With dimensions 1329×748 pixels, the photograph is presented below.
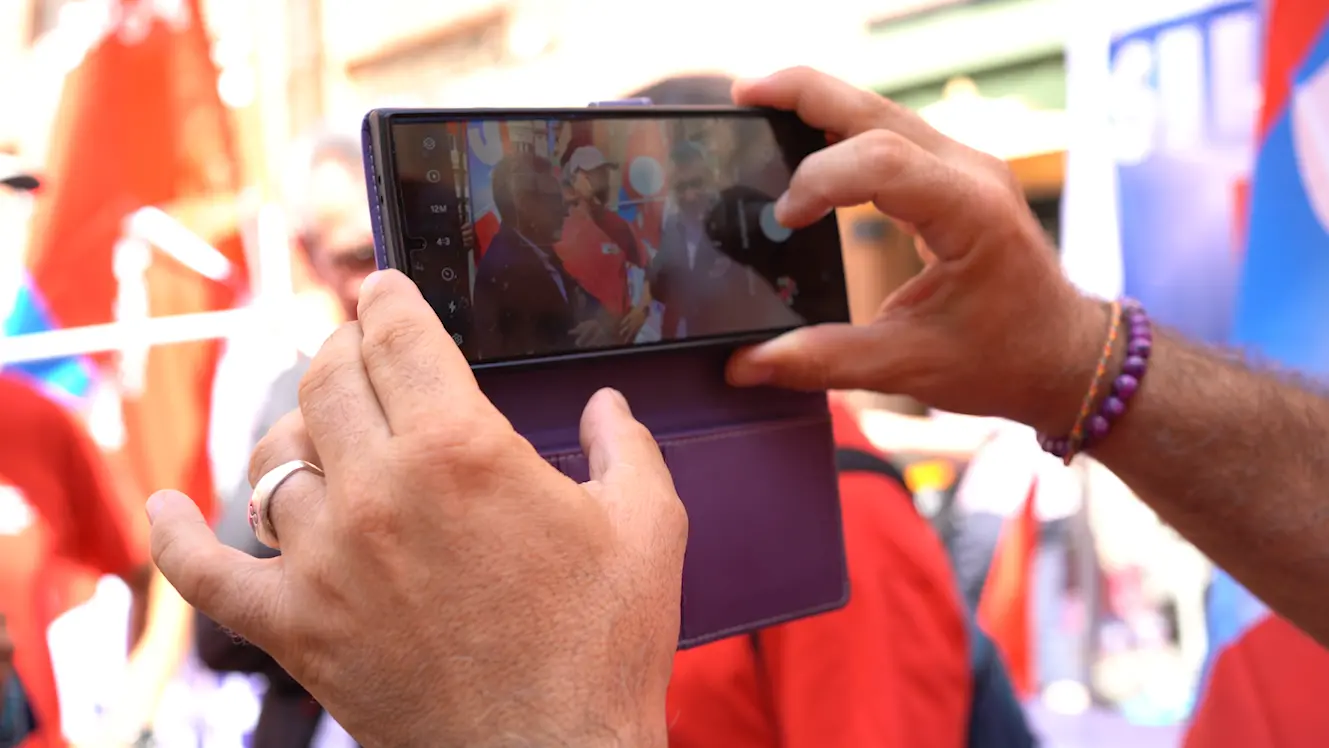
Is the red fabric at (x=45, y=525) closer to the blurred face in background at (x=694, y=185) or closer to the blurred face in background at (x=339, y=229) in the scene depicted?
the blurred face in background at (x=339, y=229)

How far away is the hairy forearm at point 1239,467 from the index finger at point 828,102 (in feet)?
0.77

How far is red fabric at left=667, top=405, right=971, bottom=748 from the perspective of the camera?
0.61 metres

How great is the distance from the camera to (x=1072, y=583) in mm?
1646

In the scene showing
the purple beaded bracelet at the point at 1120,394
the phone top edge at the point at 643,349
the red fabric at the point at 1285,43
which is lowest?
the purple beaded bracelet at the point at 1120,394

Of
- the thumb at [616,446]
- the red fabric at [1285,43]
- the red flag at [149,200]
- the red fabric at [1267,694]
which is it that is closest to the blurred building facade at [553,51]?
the red flag at [149,200]

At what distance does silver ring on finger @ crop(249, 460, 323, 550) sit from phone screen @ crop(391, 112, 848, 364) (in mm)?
100

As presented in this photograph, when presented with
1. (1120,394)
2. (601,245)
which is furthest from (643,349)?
(1120,394)

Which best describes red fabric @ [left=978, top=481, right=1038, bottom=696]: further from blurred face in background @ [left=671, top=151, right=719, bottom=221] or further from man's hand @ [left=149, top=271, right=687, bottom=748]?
man's hand @ [left=149, top=271, right=687, bottom=748]

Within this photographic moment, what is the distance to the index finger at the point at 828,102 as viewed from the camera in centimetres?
48

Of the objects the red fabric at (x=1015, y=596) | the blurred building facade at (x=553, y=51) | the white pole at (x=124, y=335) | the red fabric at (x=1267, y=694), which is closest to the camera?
the red fabric at (x=1267, y=694)

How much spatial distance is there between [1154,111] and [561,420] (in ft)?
4.58

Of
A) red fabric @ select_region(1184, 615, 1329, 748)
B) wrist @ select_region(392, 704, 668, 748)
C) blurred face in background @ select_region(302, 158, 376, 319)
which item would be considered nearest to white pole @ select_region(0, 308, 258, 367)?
blurred face in background @ select_region(302, 158, 376, 319)

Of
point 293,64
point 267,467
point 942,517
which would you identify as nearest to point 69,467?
point 293,64

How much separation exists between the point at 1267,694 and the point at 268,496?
92 cm
